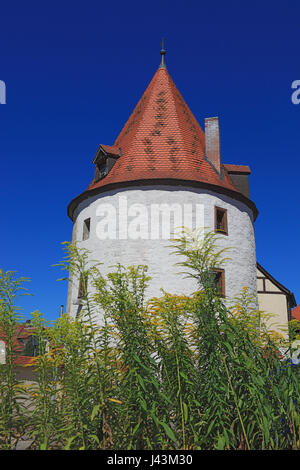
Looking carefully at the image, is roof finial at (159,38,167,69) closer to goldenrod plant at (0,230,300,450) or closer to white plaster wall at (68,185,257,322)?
white plaster wall at (68,185,257,322)

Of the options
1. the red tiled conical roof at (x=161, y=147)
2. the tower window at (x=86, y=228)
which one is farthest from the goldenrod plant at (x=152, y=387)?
the tower window at (x=86, y=228)

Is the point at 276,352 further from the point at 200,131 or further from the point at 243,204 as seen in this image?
the point at 200,131

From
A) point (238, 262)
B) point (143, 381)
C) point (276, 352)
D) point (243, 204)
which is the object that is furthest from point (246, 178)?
point (143, 381)

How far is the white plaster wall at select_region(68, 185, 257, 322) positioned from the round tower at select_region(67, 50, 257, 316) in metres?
0.04

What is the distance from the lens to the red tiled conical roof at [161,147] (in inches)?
639

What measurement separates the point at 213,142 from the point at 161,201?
4557 millimetres

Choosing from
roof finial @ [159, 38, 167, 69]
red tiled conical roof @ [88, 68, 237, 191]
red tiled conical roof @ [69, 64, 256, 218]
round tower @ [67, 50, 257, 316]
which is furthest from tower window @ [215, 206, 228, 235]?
roof finial @ [159, 38, 167, 69]

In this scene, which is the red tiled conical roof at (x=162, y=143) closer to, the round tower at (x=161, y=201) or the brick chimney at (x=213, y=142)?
the round tower at (x=161, y=201)

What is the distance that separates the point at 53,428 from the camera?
4.17 m

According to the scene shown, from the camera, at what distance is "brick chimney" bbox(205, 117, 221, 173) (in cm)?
1788

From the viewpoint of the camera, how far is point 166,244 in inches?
593

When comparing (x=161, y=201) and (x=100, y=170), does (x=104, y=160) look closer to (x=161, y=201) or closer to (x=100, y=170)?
(x=100, y=170)

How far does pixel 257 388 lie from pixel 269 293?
1581 centimetres

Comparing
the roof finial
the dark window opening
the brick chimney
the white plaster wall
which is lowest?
the white plaster wall
